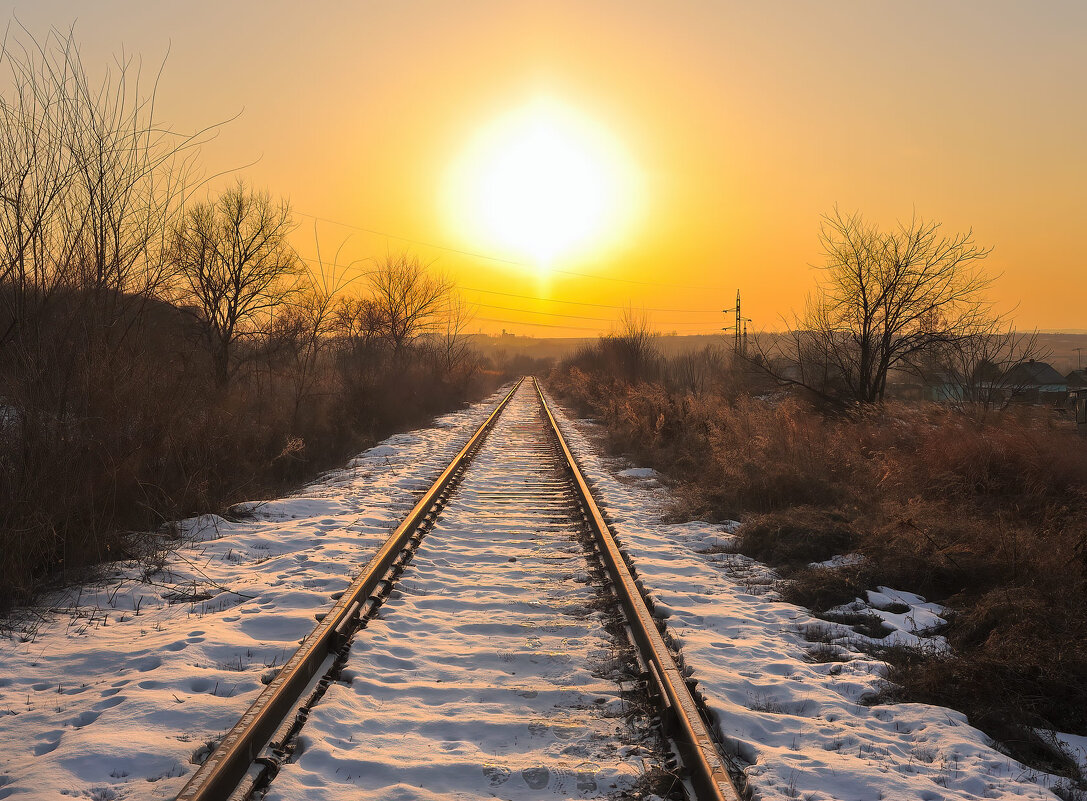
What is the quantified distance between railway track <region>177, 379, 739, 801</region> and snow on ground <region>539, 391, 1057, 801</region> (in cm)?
33

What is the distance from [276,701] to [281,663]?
0.83m

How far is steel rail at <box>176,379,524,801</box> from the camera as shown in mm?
2850

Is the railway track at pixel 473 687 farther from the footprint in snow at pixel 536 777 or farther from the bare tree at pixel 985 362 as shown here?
the bare tree at pixel 985 362

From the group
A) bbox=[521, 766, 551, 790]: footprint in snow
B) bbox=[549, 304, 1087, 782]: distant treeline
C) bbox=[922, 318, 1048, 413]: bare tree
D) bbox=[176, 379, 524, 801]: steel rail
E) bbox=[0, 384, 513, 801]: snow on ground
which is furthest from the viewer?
bbox=[922, 318, 1048, 413]: bare tree


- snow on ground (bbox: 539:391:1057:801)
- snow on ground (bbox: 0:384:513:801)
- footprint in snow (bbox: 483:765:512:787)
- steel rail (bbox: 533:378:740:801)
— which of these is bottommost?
snow on ground (bbox: 539:391:1057:801)

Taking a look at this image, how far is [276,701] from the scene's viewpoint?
352 centimetres

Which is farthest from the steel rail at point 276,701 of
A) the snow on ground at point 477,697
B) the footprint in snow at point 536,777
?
the footprint in snow at point 536,777

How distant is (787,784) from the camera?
126 inches

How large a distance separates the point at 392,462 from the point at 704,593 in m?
8.79

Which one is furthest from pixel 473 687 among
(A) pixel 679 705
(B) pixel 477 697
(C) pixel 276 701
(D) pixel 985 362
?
(D) pixel 985 362

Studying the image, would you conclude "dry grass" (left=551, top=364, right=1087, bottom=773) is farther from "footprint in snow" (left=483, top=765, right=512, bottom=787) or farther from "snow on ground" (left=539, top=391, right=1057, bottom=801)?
"footprint in snow" (left=483, top=765, right=512, bottom=787)

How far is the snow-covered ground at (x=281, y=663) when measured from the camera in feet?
10.6

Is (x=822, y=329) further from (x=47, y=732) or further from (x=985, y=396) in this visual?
(x=47, y=732)

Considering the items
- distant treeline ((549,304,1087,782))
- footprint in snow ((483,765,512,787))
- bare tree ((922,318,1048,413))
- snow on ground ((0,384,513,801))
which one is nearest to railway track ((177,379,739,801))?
footprint in snow ((483,765,512,787))
